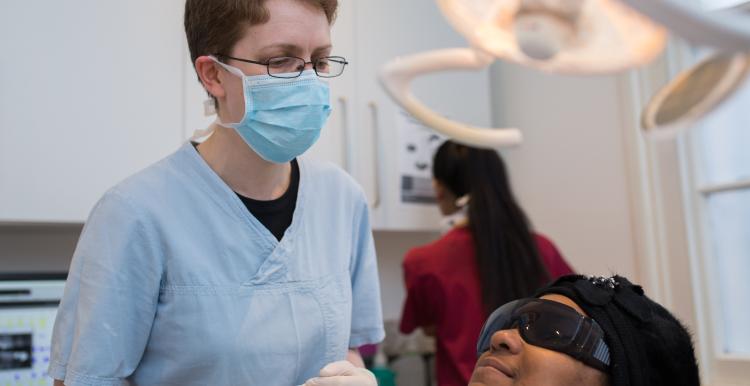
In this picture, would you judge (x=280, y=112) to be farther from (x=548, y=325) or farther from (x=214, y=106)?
(x=548, y=325)

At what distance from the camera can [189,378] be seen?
1148mm

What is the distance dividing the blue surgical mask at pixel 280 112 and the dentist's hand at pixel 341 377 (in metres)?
0.36

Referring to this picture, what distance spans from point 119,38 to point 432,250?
99 cm

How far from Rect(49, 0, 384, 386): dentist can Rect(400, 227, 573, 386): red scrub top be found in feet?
2.52

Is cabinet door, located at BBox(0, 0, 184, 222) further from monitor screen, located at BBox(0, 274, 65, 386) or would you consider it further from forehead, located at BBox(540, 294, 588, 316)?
forehead, located at BBox(540, 294, 588, 316)

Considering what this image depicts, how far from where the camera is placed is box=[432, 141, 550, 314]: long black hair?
1.98 meters

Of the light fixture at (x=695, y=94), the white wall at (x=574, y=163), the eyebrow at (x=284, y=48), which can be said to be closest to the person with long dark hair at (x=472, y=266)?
the white wall at (x=574, y=163)

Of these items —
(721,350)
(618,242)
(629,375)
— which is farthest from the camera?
(618,242)

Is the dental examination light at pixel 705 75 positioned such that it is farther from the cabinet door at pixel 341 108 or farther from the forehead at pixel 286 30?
the cabinet door at pixel 341 108

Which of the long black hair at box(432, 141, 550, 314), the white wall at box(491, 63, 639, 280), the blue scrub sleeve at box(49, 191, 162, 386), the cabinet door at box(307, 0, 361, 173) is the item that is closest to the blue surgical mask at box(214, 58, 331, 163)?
the blue scrub sleeve at box(49, 191, 162, 386)

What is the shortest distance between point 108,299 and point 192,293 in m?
0.12

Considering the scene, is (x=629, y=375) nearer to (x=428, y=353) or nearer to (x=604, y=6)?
(x=604, y=6)

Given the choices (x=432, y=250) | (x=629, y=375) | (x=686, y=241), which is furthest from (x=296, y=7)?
(x=686, y=241)

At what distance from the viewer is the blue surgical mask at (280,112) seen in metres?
1.19
